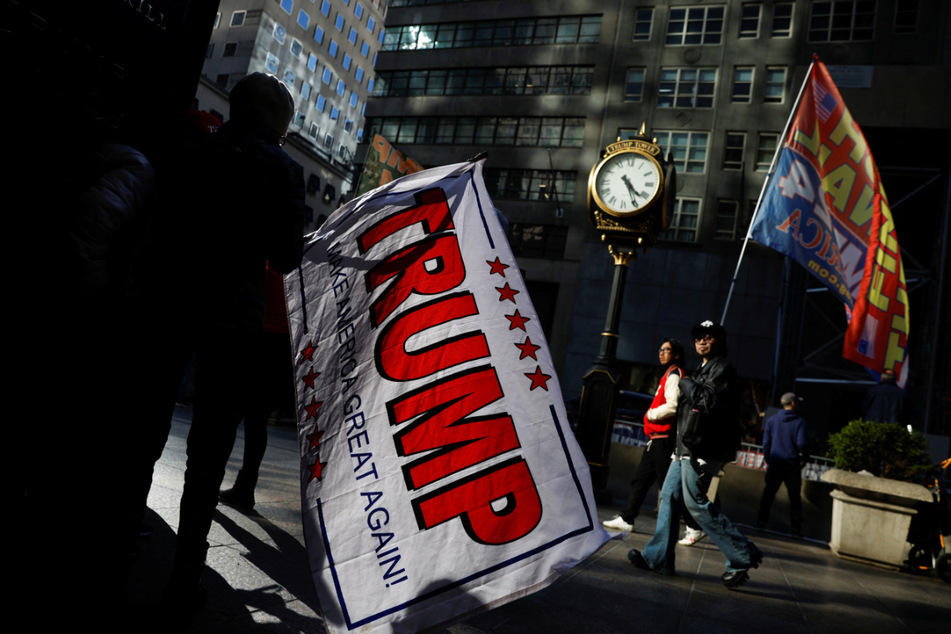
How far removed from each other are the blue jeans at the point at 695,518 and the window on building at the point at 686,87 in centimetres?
2362

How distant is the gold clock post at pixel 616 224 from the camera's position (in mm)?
8062

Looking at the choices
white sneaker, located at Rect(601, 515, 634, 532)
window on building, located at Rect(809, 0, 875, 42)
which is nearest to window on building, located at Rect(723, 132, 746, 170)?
window on building, located at Rect(809, 0, 875, 42)

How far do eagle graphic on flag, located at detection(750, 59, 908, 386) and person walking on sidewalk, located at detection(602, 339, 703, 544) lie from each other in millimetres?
3744

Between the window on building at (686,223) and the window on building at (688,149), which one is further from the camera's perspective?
the window on building at (688,149)

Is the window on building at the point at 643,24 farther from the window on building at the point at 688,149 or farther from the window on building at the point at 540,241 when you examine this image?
the window on building at the point at 540,241

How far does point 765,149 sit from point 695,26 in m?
6.26

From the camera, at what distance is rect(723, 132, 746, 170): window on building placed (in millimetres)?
23844

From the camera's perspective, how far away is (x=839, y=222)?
30.5 feet

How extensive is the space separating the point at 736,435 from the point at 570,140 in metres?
24.5

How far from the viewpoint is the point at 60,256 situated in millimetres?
1847

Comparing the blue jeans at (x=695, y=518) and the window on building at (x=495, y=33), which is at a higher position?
the window on building at (x=495, y=33)

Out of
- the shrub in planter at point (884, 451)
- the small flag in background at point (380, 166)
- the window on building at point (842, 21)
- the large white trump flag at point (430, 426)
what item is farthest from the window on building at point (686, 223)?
the large white trump flag at point (430, 426)

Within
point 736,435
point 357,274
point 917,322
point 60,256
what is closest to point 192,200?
point 60,256

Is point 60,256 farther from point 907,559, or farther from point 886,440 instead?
point 907,559
